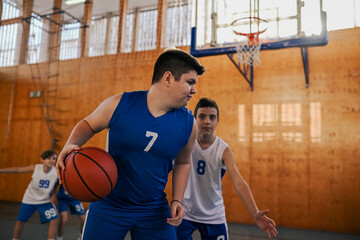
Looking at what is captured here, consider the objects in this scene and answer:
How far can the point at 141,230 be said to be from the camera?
1803 millimetres

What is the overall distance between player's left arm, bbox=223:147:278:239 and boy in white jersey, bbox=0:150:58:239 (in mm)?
2776

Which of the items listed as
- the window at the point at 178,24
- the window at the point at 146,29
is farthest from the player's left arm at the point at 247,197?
the window at the point at 146,29

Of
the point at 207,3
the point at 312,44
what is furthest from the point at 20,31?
the point at 312,44

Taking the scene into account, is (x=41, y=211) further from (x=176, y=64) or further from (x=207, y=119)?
(x=176, y=64)

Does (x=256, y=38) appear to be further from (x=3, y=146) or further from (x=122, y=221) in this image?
(x=3, y=146)

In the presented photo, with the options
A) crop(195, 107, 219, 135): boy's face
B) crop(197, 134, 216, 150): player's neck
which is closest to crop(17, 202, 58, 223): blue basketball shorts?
crop(197, 134, 216, 150): player's neck

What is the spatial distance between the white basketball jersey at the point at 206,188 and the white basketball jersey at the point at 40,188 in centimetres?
261

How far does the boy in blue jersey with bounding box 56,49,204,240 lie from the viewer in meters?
1.76

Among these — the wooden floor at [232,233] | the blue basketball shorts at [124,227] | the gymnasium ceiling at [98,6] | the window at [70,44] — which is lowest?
the wooden floor at [232,233]

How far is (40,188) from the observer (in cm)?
445

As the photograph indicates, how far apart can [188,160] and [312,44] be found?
358 centimetres

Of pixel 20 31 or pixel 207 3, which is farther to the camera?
pixel 20 31

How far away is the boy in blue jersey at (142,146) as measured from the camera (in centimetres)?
176

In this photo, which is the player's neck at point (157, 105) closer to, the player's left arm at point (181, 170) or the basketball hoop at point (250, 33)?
the player's left arm at point (181, 170)
